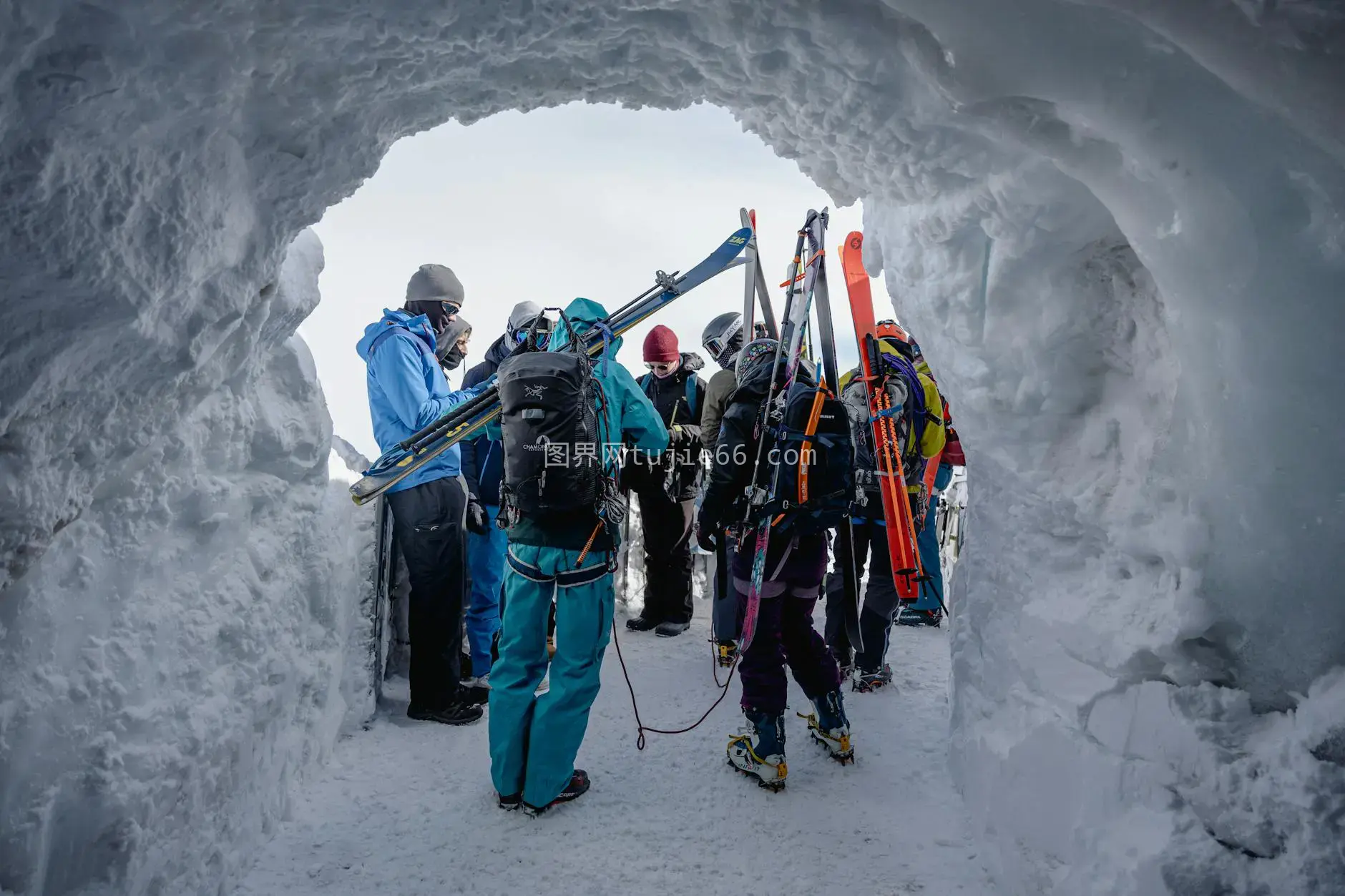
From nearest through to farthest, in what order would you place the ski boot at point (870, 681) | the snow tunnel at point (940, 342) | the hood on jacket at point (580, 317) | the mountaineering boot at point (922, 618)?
the snow tunnel at point (940, 342) < the hood on jacket at point (580, 317) < the ski boot at point (870, 681) < the mountaineering boot at point (922, 618)

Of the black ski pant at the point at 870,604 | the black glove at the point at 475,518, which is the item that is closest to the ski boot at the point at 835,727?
the black ski pant at the point at 870,604

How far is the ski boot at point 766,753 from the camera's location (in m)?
2.94

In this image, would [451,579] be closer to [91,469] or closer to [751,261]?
[91,469]

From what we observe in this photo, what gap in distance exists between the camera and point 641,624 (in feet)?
17.4

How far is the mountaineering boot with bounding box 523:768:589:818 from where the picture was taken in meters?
2.73

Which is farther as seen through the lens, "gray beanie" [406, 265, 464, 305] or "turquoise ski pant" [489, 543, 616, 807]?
"gray beanie" [406, 265, 464, 305]

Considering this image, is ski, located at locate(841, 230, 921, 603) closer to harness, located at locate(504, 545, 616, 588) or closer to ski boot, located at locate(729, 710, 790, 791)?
ski boot, located at locate(729, 710, 790, 791)

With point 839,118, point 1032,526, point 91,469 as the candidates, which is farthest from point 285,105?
point 1032,526

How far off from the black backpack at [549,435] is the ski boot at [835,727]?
56.5 inches

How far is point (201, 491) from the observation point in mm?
2219

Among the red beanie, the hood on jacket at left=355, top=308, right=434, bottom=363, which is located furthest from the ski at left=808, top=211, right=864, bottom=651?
the hood on jacket at left=355, top=308, right=434, bottom=363

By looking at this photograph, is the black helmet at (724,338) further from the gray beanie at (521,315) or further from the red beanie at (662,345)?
the gray beanie at (521,315)

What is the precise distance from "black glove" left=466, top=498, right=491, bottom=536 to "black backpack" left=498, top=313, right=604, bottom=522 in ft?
3.73

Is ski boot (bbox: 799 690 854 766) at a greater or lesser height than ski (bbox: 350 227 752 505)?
lesser
